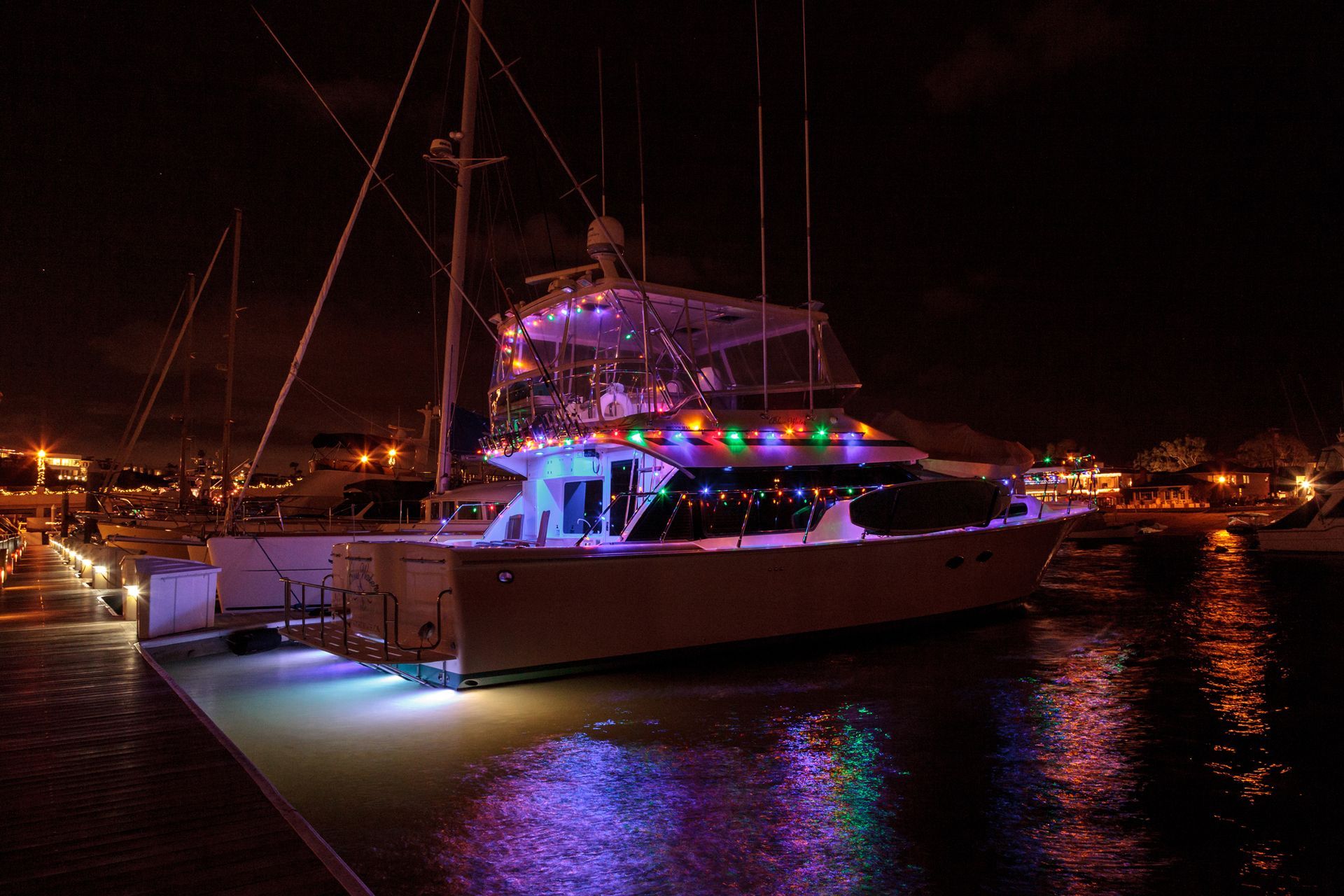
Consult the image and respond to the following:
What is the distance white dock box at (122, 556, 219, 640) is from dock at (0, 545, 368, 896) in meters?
2.55

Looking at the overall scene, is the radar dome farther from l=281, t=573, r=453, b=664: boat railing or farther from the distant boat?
the distant boat

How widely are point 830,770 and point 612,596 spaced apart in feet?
11.9

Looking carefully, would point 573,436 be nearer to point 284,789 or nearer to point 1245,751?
point 284,789

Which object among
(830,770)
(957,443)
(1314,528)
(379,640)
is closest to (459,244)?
(379,640)

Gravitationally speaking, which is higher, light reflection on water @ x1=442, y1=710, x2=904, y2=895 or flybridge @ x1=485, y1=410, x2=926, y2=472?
flybridge @ x1=485, y1=410, x2=926, y2=472

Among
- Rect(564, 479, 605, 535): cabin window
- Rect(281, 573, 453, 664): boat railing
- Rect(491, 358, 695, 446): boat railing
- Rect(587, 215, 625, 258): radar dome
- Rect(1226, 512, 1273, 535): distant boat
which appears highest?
Rect(587, 215, 625, 258): radar dome

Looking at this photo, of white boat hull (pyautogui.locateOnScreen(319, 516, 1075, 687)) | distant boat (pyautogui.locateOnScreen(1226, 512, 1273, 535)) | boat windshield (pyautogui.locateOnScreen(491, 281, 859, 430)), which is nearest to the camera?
white boat hull (pyautogui.locateOnScreen(319, 516, 1075, 687))

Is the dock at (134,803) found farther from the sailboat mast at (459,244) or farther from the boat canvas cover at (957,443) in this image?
the boat canvas cover at (957,443)

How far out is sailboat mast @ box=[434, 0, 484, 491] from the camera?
48.0 feet

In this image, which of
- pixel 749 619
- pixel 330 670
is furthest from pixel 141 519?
pixel 749 619

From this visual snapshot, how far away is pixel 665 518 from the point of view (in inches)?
431

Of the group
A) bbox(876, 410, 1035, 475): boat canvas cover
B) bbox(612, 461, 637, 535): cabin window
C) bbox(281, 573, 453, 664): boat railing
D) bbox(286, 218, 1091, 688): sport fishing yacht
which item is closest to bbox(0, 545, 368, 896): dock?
bbox(281, 573, 453, 664): boat railing

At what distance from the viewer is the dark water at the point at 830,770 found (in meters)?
5.14

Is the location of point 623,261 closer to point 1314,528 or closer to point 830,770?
point 830,770
